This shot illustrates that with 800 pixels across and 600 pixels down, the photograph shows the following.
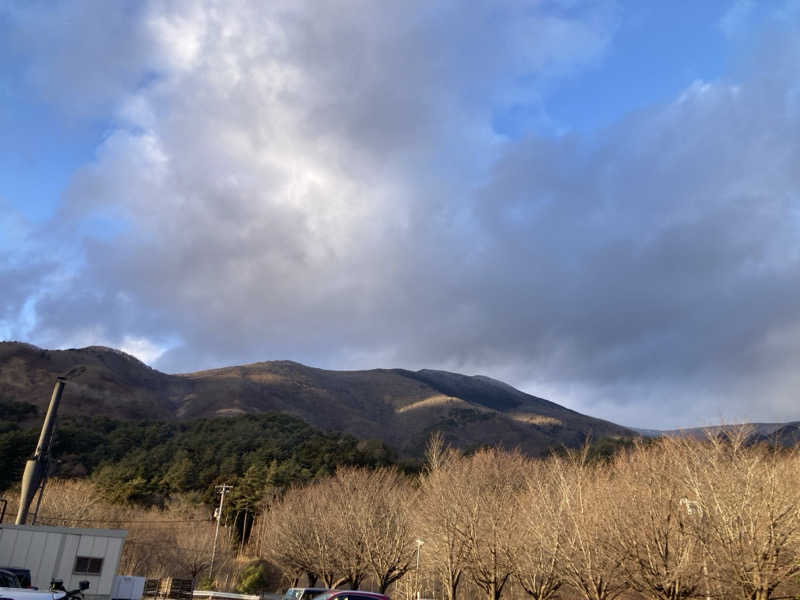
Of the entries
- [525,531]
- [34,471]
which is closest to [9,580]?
[34,471]

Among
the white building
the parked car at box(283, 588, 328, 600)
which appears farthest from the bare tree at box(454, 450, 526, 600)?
the white building

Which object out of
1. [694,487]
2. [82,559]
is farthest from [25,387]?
[694,487]

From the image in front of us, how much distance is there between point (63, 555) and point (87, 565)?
108 cm

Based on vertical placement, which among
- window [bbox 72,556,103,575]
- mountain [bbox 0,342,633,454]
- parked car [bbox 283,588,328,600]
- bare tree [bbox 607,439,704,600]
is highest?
mountain [bbox 0,342,633,454]

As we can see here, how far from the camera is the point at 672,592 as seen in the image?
21.1 m

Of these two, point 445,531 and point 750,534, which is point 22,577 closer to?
point 445,531

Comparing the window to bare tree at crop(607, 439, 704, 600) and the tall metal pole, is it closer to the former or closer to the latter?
the tall metal pole

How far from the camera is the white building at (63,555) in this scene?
23891 millimetres

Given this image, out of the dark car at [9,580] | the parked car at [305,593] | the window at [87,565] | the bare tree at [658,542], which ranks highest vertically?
the bare tree at [658,542]

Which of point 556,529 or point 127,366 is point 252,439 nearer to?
point 556,529

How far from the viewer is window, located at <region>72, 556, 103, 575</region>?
24.2 m

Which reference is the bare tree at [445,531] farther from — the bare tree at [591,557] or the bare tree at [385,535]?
the bare tree at [591,557]

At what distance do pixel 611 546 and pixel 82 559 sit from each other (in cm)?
2262

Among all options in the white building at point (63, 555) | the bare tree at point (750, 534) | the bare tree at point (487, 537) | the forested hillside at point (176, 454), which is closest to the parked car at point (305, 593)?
the bare tree at point (487, 537)
